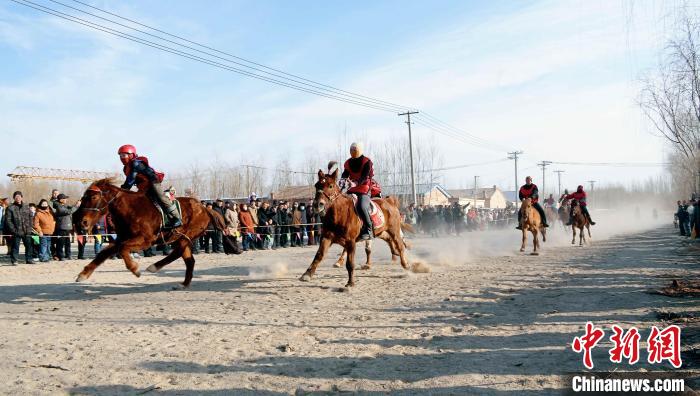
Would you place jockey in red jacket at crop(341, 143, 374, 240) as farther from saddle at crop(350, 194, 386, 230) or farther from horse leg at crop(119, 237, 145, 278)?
horse leg at crop(119, 237, 145, 278)

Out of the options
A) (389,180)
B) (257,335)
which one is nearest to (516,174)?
(389,180)

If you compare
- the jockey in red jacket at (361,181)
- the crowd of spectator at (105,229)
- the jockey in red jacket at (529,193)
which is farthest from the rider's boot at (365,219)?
the jockey in red jacket at (529,193)

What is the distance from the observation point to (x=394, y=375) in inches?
201

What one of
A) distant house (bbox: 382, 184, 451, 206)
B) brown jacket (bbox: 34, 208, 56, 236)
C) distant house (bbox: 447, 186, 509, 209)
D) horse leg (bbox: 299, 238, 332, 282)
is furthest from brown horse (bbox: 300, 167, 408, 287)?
distant house (bbox: 447, 186, 509, 209)

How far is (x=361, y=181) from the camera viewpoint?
11438 mm

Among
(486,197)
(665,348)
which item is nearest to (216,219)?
(665,348)

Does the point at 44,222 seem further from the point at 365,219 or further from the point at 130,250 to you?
the point at 365,219

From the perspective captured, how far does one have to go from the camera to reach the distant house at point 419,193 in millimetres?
59091

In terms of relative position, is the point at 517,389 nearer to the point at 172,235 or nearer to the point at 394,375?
the point at 394,375

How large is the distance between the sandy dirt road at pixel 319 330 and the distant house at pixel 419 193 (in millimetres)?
39045

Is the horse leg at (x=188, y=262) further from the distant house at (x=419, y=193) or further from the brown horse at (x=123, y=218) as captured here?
the distant house at (x=419, y=193)

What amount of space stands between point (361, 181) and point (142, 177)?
4.58 m

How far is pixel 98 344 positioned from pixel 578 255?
51.9 feet

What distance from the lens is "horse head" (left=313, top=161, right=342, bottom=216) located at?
10016mm
